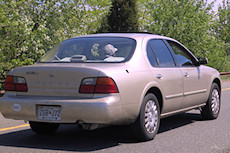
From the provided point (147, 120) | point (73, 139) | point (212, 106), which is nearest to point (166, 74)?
point (147, 120)

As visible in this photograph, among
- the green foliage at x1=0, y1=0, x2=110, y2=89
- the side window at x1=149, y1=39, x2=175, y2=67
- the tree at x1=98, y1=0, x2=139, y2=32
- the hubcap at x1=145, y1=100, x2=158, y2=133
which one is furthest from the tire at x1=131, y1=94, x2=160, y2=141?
the tree at x1=98, y1=0, x2=139, y2=32

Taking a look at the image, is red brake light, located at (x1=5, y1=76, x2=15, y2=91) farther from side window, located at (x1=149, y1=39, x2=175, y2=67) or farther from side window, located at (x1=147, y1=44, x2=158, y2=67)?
side window, located at (x1=149, y1=39, x2=175, y2=67)

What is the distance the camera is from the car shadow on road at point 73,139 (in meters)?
5.96

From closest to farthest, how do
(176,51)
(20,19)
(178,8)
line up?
(176,51), (20,19), (178,8)

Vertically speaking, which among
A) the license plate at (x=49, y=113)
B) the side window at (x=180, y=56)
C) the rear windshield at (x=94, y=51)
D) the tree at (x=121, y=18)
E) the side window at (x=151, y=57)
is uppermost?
the rear windshield at (x=94, y=51)

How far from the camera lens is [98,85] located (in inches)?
222

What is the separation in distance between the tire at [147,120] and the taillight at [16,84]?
155 centimetres

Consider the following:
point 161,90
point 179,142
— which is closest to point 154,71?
point 161,90

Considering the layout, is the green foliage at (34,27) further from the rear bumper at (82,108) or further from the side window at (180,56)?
the rear bumper at (82,108)

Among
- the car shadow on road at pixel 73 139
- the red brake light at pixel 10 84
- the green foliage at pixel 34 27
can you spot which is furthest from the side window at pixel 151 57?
the green foliage at pixel 34 27

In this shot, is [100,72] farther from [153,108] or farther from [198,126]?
[198,126]

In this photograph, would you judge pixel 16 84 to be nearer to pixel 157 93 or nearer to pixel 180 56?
pixel 157 93

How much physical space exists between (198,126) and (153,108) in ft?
5.35

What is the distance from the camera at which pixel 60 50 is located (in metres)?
6.87
